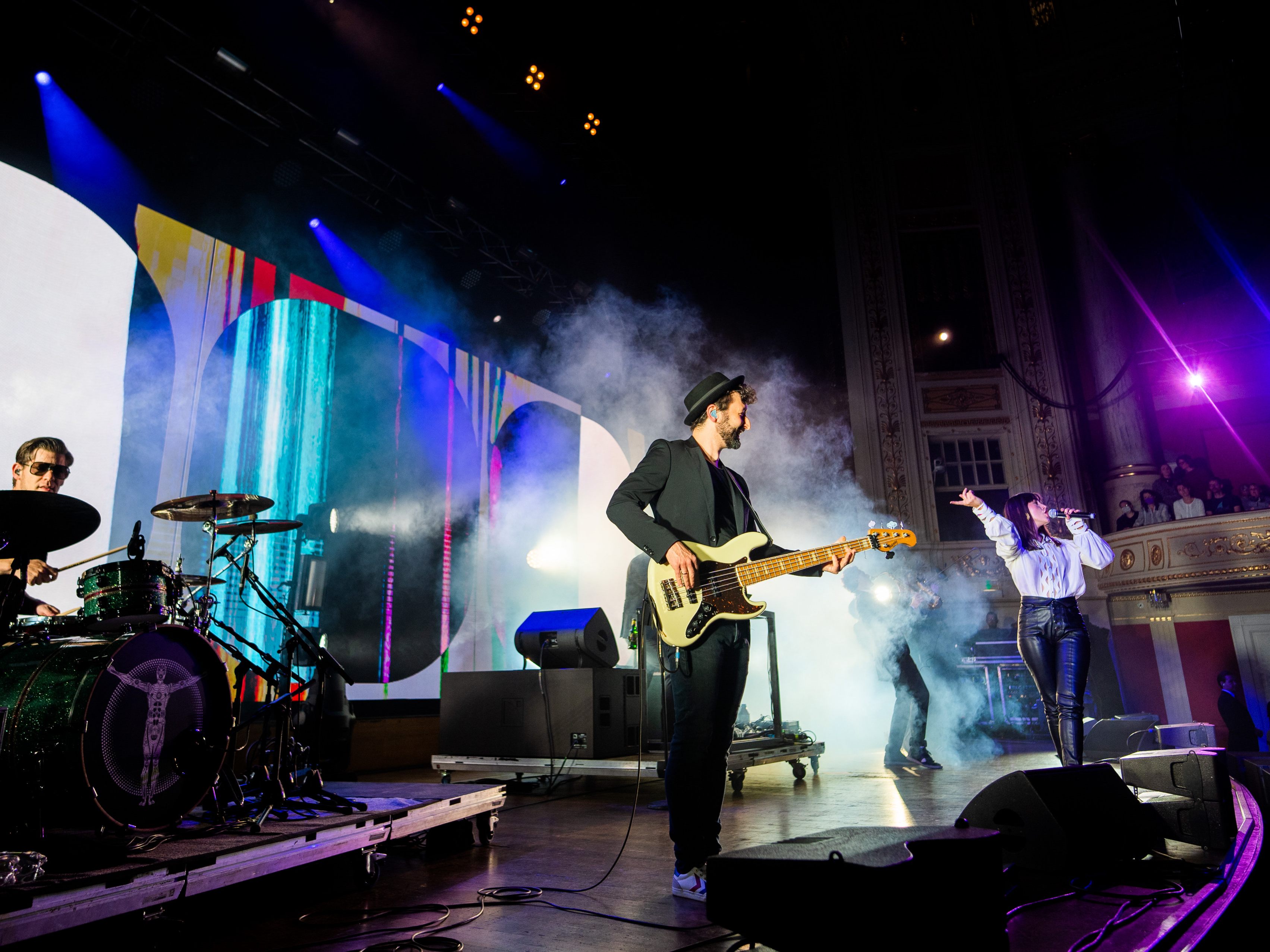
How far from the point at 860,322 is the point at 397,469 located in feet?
28.6

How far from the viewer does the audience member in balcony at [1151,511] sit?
10453 millimetres

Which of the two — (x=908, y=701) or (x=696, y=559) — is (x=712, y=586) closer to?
(x=696, y=559)

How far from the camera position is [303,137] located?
6848 mm

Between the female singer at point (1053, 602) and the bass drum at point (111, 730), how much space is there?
3.62m

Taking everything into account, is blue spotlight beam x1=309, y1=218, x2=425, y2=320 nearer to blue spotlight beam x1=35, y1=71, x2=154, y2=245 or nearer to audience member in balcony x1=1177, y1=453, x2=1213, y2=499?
blue spotlight beam x1=35, y1=71, x2=154, y2=245

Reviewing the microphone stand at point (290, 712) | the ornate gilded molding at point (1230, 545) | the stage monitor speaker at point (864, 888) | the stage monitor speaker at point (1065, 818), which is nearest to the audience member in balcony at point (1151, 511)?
the ornate gilded molding at point (1230, 545)

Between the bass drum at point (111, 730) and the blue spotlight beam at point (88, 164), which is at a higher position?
the blue spotlight beam at point (88, 164)

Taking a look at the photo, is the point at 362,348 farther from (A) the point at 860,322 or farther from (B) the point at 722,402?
(A) the point at 860,322

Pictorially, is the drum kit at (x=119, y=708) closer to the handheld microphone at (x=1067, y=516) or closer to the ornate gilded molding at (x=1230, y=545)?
the handheld microphone at (x=1067, y=516)

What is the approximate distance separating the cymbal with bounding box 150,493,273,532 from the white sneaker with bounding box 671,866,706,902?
241 cm

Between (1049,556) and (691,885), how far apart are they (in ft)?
9.43

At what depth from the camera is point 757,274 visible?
39.8 feet

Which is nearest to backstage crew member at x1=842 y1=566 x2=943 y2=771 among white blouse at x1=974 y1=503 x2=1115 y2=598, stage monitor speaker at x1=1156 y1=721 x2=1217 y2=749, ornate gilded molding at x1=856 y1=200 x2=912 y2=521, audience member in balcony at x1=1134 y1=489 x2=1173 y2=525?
Result: stage monitor speaker at x1=1156 y1=721 x2=1217 y2=749

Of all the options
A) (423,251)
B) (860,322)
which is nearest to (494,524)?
(423,251)
